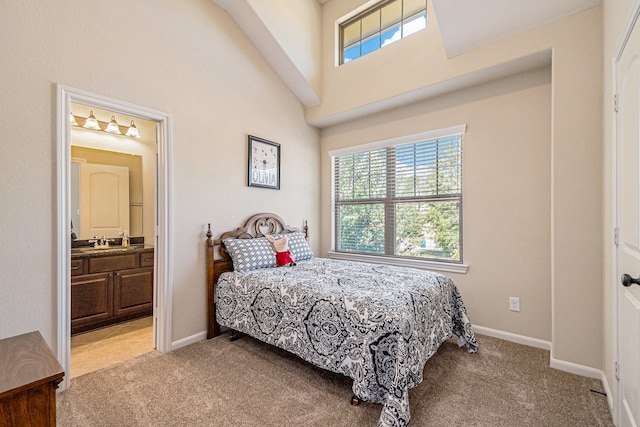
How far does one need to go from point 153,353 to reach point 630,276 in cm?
328

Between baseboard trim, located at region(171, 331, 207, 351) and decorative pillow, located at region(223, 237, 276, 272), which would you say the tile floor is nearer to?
baseboard trim, located at region(171, 331, 207, 351)

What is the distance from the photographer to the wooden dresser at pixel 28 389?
0.98 m

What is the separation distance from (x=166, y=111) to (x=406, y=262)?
2.92m

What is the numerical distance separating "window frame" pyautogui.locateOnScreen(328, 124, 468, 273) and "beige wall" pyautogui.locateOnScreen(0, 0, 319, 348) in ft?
1.12

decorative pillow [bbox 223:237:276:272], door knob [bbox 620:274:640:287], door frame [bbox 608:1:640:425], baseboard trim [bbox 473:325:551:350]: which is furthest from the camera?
decorative pillow [bbox 223:237:276:272]

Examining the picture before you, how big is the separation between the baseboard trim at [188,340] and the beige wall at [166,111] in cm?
4

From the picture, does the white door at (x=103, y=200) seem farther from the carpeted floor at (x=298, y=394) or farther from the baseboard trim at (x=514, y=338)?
the baseboard trim at (x=514, y=338)

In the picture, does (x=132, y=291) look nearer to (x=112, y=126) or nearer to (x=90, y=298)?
(x=90, y=298)

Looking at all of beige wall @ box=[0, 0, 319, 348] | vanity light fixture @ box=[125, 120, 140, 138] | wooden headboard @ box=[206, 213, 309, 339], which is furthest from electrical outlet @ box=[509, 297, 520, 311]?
vanity light fixture @ box=[125, 120, 140, 138]

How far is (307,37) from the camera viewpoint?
3631mm

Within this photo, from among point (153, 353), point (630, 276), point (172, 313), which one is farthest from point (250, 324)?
point (630, 276)

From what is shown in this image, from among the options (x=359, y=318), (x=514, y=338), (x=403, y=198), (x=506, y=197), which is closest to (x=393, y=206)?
(x=403, y=198)

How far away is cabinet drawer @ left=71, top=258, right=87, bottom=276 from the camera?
113 inches

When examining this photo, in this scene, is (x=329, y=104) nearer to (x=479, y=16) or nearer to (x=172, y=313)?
(x=479, y=16)
